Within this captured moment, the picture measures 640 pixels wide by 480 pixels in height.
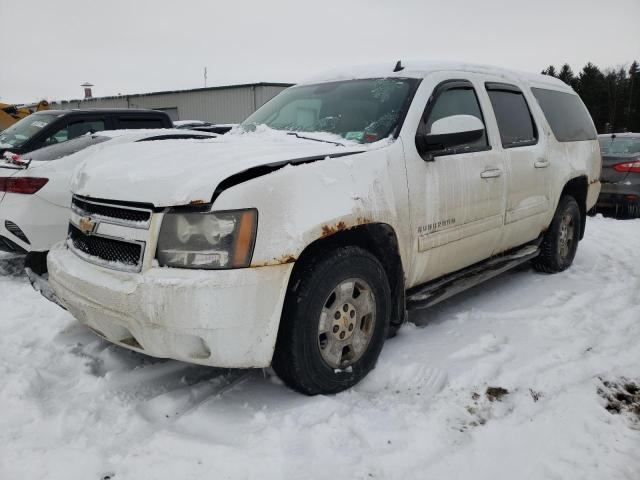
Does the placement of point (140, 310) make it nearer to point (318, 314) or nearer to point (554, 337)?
point (318, 314)

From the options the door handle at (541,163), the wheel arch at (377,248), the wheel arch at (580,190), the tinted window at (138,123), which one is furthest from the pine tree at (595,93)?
the wheel arch at (377,248)

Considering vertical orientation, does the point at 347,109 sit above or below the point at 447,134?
above

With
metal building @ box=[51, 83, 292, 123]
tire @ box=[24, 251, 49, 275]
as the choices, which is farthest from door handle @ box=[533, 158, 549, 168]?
metal building @ box=[51, 83, 292, 123]

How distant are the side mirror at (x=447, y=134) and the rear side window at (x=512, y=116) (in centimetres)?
87

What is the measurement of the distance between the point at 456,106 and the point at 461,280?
1.26 m

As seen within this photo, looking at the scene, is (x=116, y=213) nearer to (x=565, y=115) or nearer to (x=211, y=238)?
(x=211, y=238)

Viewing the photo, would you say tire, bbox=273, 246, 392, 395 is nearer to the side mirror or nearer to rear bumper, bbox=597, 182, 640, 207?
the side mirror

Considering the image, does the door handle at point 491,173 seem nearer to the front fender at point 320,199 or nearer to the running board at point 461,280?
the running board at point 461,280

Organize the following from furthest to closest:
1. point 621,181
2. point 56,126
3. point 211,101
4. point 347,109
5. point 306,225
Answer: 1. point 211,101
2. point 621,181
3. point 56,126
4. point 347,109
5. point 306,225

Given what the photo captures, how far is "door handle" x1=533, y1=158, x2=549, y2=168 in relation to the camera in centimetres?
438

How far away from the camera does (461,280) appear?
12.2 feet

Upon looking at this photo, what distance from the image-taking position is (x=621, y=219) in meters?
8.79

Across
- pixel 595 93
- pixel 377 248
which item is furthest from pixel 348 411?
pixel 595 93

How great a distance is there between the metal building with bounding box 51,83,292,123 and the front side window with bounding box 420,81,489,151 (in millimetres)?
18952
